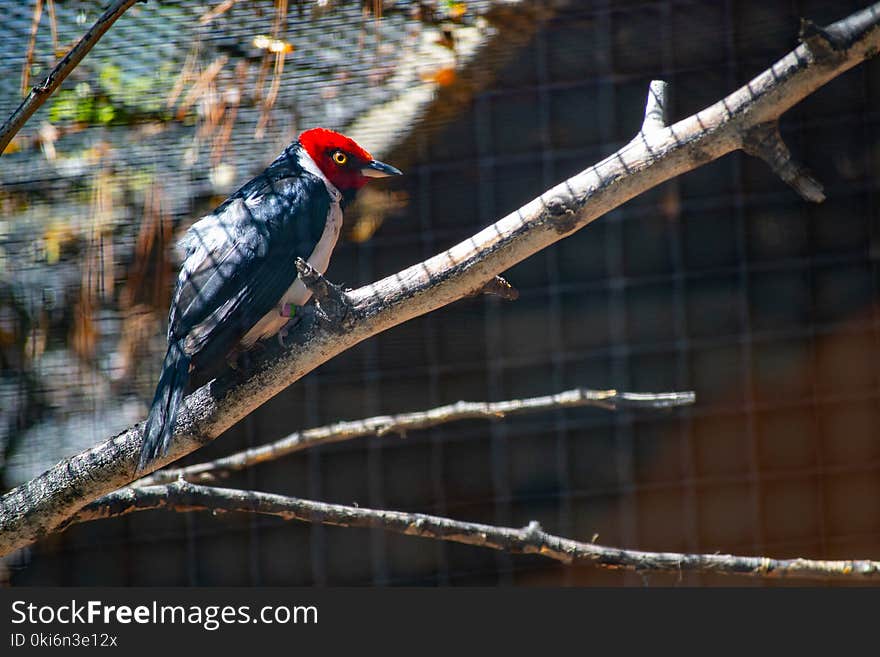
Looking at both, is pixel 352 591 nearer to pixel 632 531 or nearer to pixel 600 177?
pixel 600 177

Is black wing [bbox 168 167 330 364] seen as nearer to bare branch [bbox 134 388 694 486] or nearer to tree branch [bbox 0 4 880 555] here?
tree branch [bbox 0 4 880 555]

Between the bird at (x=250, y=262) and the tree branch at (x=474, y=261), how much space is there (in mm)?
39

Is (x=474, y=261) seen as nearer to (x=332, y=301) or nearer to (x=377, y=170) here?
(x=332, y=301)

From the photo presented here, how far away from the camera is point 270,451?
45.0 inches

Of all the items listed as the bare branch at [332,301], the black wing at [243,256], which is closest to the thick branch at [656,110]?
the bare branch at [332,301]

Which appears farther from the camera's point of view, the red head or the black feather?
the red head

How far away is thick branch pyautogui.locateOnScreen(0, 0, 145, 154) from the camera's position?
88 cm

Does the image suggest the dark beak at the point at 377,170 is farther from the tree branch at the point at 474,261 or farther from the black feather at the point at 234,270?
the tree branch at the point at 474,261

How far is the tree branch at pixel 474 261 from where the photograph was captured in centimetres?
78

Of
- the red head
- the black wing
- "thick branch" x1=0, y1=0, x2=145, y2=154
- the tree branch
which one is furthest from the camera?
the red head

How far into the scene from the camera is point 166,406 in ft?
3.02

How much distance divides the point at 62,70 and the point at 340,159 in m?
0.43

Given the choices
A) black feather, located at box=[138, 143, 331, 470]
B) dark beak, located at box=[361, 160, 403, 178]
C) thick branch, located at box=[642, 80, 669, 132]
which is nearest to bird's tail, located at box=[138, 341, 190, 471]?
black feather, located at box=[138, 143, 331, 470]

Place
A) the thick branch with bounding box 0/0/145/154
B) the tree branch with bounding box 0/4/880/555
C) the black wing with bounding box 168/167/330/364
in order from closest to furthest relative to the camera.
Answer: the tree branch with bounding box 0/4/880/555, the thick branch with bounding box 0/0/145/154, the black wing with bounding box 168/167/330/364
